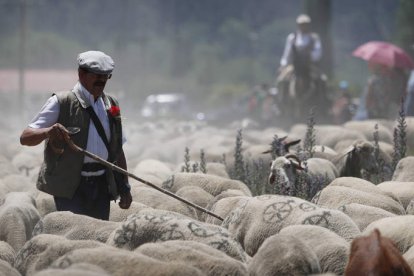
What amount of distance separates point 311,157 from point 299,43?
9.70 m

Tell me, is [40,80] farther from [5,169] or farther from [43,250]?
[43,250]

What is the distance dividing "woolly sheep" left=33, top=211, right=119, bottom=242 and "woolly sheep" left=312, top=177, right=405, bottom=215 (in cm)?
215

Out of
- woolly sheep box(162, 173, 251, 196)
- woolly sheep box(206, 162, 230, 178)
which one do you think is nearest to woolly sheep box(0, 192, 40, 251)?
woolly sheep box(162, 173, 251, 196)

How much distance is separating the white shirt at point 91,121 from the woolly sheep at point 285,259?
1.68 metres

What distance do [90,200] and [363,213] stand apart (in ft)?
6.98

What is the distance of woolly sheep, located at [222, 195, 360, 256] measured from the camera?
9328 mm

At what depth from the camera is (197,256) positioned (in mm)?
7926

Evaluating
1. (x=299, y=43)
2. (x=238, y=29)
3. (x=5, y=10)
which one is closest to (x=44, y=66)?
(x=5, y=10)

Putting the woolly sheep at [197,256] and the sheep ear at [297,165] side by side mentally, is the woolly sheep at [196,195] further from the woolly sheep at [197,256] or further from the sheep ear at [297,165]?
the woolly sheep at [197,256]

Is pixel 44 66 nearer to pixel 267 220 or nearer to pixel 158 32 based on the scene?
pixel 158 32

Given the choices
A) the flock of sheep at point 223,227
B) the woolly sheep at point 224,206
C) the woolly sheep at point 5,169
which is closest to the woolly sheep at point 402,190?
the flock of sheep at point 223,227

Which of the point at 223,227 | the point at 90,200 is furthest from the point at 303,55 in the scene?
the point at 90,200

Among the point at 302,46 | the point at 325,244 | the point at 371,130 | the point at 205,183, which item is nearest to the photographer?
the point at 325,244

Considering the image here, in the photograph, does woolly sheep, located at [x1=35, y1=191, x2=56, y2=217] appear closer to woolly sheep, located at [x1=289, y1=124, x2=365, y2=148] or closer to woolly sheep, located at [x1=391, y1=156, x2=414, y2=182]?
woolly sheep, located at [x1=391, y1=156, x2=414, y2=182]
